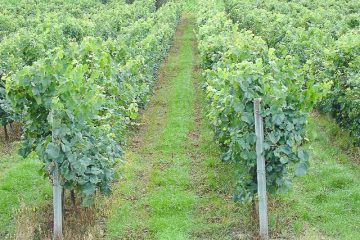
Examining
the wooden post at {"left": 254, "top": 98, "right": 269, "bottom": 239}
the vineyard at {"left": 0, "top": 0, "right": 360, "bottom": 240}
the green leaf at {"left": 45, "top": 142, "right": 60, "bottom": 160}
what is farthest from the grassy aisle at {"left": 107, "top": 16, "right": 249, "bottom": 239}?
the green leaf at {"left": 45, "top": 142, "right": 60, "bottom": 160}

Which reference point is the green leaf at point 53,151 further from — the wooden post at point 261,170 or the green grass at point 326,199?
the green grass at point 326,199

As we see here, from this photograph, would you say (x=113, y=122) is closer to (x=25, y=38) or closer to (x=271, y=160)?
(x=271, y=160)

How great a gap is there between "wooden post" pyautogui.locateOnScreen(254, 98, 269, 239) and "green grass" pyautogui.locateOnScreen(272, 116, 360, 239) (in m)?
0.50

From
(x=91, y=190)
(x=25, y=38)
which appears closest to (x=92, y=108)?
(x=91, y=190)

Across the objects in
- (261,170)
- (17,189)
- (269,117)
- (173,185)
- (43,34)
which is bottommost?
(173,185)

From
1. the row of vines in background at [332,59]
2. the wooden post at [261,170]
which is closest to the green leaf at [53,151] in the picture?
the wooden post at [261,170]

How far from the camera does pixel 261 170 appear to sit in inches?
321

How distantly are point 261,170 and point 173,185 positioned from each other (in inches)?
120

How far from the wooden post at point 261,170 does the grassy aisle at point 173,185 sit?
54cm

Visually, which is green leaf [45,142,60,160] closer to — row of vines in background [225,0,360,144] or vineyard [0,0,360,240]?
vineyard [0,0,360,240]

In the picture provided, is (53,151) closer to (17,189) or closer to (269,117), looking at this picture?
(269,117)

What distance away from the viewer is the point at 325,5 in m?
35.0

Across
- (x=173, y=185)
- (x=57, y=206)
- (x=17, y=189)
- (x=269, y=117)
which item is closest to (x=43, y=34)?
(x=17, y=189)

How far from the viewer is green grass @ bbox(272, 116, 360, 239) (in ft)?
28.7
